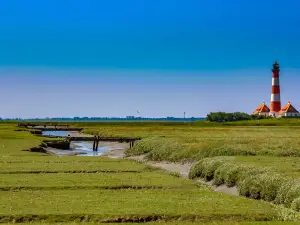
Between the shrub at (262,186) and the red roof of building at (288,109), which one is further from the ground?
the red roof of building at (288,109)

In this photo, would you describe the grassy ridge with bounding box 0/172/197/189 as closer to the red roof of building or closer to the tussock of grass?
the tussock of grass

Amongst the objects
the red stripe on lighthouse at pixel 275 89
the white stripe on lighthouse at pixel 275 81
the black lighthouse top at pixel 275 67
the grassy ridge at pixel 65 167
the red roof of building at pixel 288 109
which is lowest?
the grassy ridge at pixel 65 167

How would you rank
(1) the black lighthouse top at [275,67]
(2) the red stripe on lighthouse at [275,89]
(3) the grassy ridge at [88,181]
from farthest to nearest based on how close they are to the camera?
(1) the black lighthouse top at [275,67] → (2) the red stripe on lighthouse at [275,89] → (3) the grassy ridge at [88,181]

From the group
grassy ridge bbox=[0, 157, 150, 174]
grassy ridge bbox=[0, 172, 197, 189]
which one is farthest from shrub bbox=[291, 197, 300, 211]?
grassy ridge bbox=[0, 157, 150, 174]

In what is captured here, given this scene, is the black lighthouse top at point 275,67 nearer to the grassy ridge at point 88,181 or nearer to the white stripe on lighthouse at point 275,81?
the white stripe on lighthouse at point 275,81

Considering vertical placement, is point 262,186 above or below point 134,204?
above

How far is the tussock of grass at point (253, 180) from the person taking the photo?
27.2 m

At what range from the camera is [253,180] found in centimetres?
3106

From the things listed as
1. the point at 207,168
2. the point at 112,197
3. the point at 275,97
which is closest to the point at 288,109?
the point at 275,97

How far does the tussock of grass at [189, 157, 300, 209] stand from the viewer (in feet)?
89.2

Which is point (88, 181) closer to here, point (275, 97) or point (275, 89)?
point (275, 89)

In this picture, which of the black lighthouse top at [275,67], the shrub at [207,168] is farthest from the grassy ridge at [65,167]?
the black lighthouse top at [275,67]

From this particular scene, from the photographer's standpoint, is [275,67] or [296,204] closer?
[296,204]

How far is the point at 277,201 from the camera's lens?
90.7 feet
